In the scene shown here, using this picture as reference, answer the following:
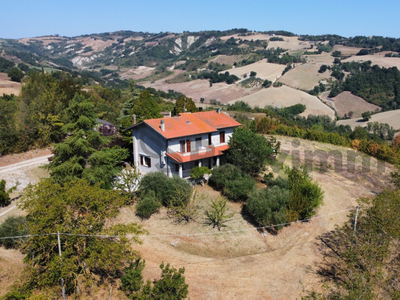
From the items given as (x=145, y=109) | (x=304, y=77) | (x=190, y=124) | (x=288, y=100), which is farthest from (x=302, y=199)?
(x=304, y=77)

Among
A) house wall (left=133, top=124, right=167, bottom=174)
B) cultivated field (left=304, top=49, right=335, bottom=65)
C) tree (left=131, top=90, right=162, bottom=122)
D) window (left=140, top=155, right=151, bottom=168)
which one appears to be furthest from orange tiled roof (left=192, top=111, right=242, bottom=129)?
cultivated field (left=304, top=49, right=335, bottom=65)

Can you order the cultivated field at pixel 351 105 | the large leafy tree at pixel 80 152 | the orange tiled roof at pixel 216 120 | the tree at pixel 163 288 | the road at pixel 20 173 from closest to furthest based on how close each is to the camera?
1. the tree at pixel 163 288
2. the large leafy tree at pixel 80 152
3. the road at pixel 20 173
4. the orange tiled roof at pixel 216 120
5. the cultivated field at pixel 351 105

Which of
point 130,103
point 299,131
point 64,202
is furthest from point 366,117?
point 64,202

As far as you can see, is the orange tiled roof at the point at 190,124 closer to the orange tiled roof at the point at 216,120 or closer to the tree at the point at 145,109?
the orange tiled roof at the point at 216,120

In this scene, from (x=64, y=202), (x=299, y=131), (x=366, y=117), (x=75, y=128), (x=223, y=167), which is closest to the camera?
(x=64, y=202)

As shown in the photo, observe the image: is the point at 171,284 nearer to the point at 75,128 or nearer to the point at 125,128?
the point at 75,128

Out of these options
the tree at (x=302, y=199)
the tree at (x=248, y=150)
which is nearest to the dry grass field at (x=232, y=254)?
the tree at (x=302, y=199)
